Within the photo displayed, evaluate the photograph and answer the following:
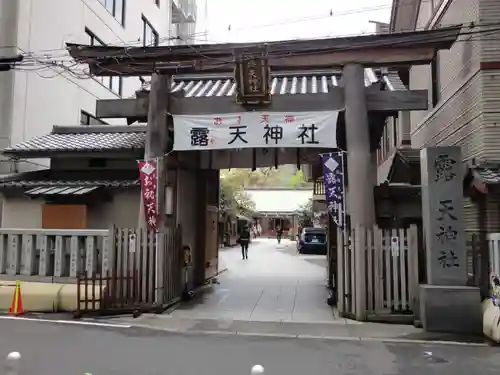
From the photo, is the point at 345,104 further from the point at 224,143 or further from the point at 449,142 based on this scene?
the point at 449,142

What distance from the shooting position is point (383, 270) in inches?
414

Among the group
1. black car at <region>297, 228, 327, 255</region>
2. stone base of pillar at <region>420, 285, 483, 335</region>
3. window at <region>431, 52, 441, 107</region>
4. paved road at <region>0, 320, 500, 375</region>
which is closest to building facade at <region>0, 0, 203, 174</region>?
paved road at <region>0, 320, 500, 375</region>

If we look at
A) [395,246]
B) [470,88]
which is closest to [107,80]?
[470,88]

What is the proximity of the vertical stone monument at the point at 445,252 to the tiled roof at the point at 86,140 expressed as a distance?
8.54 meters

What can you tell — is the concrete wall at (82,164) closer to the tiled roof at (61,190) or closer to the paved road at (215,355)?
the tiled roof at (61,190)

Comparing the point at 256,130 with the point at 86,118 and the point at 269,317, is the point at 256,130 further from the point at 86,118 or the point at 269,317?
the point at 86,118

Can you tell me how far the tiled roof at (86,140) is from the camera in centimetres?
1497

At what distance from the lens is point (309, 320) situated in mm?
10625

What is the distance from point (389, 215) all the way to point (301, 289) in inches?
152

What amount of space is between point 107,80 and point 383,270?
21.5 metres

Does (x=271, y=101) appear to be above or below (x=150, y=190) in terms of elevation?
above

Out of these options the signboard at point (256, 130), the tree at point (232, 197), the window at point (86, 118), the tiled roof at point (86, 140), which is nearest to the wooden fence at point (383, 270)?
the signboard at point (256, 130)

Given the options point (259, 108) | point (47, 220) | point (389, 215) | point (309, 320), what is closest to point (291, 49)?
point (259, 108)

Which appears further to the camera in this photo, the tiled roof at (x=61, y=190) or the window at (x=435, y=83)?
the window at (x=435, y=83)
